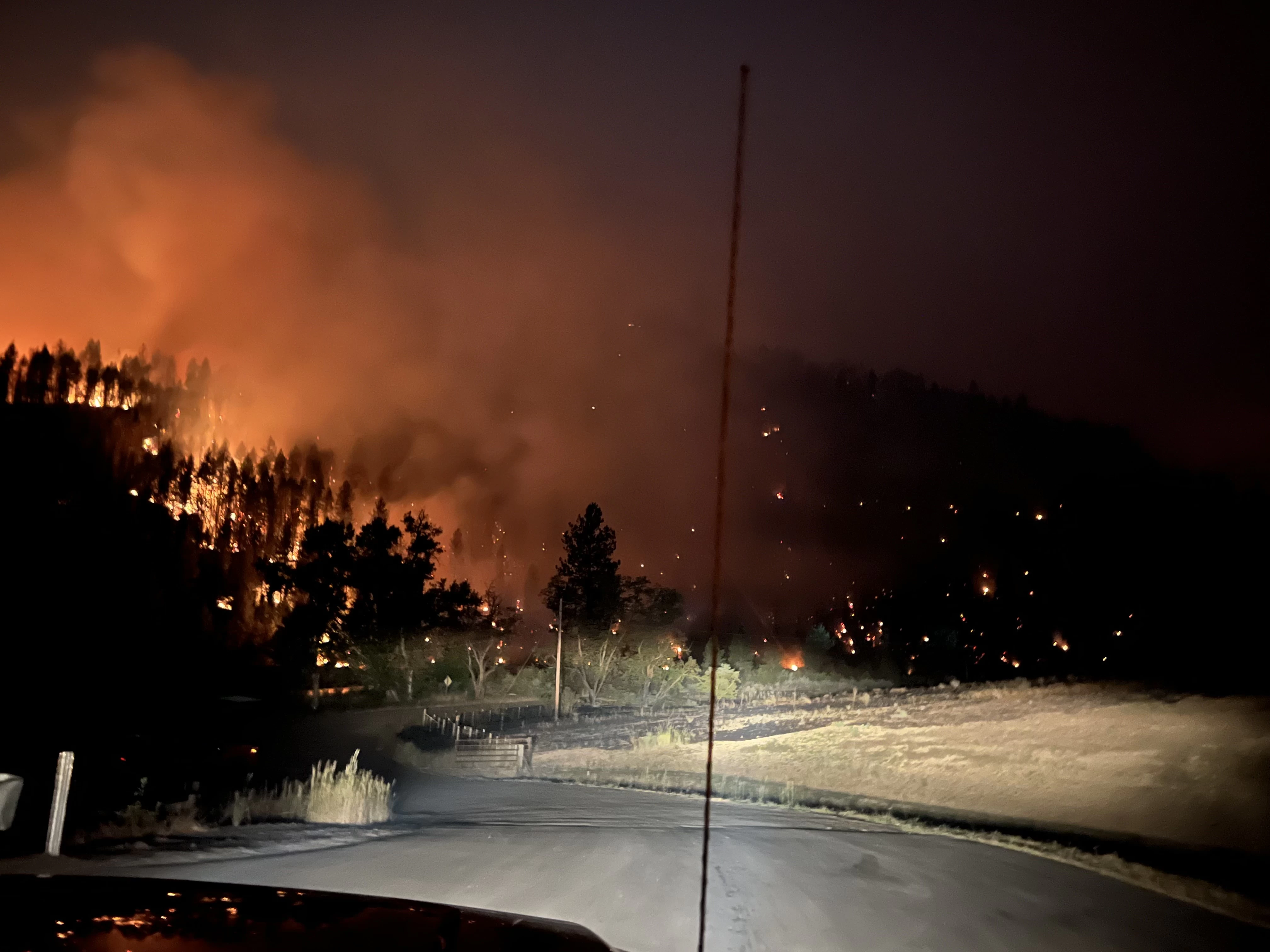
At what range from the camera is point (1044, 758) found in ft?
77.1

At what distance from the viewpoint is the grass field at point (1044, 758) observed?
1781 centimetres

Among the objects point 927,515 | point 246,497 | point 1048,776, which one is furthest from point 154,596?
point 927,515

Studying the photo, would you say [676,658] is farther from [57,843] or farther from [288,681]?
[57,843]

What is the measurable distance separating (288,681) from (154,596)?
21.0 metres

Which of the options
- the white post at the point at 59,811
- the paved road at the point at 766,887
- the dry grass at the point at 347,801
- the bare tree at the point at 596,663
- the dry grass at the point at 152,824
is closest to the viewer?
the paved road at the point at 766,887

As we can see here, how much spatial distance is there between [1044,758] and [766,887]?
1782 cm

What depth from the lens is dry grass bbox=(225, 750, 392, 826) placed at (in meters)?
12.5

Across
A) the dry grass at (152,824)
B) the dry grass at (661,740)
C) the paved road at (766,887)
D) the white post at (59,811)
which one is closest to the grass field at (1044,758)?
the dry grass at (661,740)

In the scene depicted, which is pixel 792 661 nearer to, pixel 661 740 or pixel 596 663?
pixel 596 663

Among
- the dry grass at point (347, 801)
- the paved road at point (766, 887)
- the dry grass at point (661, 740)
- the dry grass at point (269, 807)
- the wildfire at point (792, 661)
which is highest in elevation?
the wildfire at point (792, 661)

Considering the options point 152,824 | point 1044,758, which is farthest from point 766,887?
point 1044,758

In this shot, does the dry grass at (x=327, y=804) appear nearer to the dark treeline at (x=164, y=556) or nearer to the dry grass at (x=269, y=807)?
the dry grass at (x=269, y=807)

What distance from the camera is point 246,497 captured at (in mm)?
68125

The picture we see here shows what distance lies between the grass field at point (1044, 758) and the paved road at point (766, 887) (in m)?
7.26
